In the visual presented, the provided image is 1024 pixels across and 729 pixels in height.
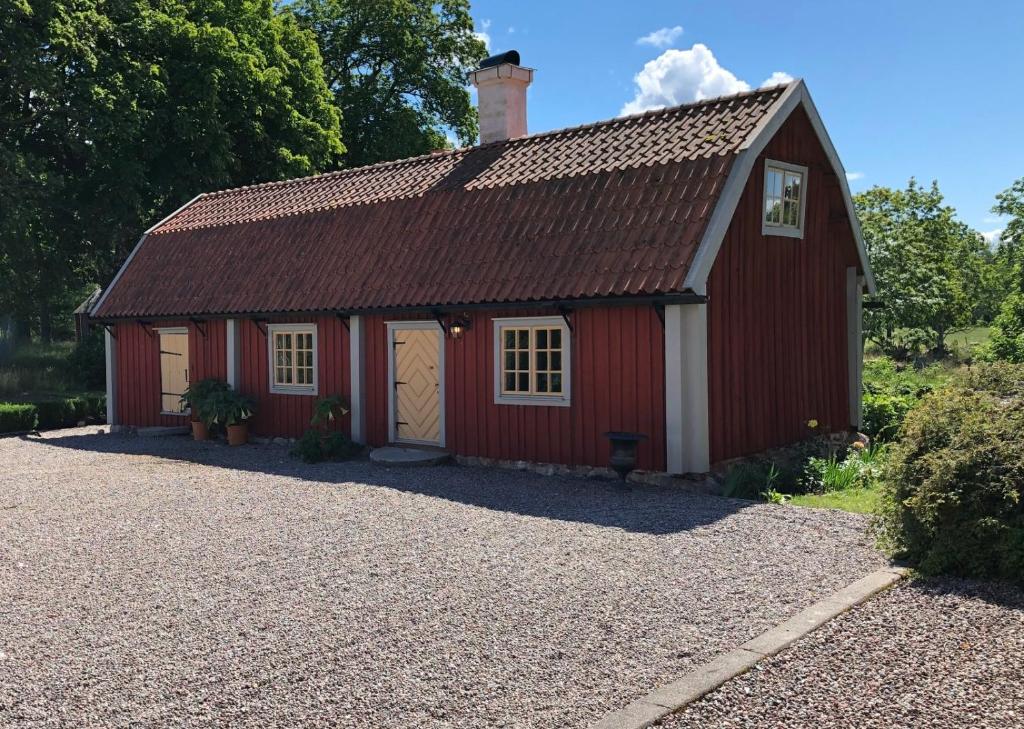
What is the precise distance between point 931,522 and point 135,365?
1604 cm

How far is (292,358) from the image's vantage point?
15.8 meters

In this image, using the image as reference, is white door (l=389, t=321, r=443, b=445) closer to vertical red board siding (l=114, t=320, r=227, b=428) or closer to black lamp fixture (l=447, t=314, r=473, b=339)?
black lamp fixture (l=447, t=314, r=473, b=339)

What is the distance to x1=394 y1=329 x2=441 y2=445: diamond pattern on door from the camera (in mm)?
13742

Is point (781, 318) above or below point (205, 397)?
above

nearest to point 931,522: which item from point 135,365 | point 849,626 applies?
point 849,626

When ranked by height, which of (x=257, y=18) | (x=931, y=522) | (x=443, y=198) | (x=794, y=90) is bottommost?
(x=931, y=522)

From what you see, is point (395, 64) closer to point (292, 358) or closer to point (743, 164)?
point (292, 358)

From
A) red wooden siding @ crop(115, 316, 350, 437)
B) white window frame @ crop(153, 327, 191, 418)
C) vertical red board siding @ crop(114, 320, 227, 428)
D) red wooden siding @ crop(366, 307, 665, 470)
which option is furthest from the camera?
white window frame @ crop(153, 327, 191, 418)

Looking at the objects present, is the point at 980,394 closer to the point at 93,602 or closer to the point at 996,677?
the point at 996,677

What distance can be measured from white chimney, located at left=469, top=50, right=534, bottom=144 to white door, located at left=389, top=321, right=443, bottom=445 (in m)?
4.35

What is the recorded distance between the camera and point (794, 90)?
1227 cm

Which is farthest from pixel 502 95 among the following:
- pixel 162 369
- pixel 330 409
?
pixel 162 369

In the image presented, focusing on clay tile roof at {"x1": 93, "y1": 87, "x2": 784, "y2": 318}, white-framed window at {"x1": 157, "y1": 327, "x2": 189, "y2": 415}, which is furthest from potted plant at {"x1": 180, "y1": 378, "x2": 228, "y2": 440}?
clay tile roof at {"x1": 93, "y1": 87, "x2": 784, "y2": 318}

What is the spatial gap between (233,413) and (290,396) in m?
1.02
